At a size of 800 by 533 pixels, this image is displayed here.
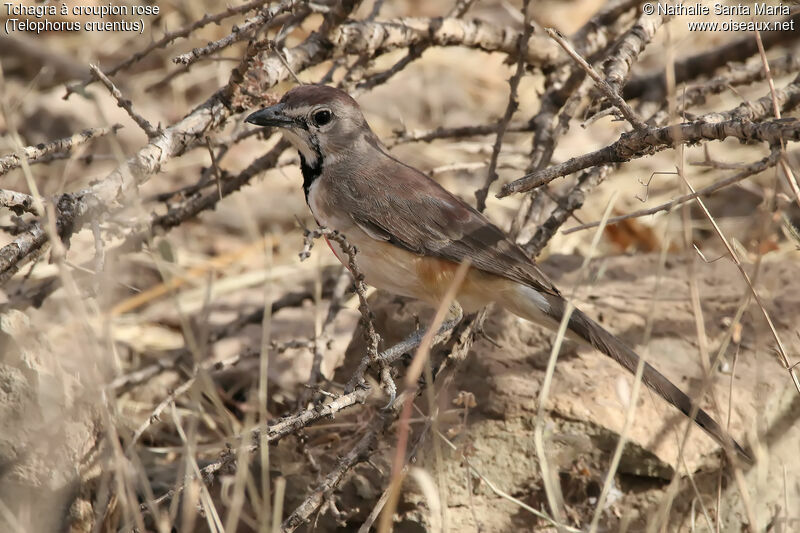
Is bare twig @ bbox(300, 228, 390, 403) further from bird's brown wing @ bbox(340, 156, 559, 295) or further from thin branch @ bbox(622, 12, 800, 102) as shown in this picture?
thin branch @ bbox(622, 12, 800, 102)

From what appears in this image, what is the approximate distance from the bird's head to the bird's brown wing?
0.70ft

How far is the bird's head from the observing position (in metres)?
4.02

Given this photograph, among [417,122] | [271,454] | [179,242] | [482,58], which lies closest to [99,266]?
[271,454]

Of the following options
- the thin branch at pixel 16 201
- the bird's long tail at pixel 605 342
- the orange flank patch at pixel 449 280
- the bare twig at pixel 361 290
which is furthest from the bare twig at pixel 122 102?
the bird's long tail at pixel 605 342

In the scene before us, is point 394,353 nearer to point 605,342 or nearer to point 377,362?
point 377,362

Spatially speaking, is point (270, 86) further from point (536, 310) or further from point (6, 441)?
point (6, 441)

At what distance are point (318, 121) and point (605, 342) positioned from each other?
1.72 meters

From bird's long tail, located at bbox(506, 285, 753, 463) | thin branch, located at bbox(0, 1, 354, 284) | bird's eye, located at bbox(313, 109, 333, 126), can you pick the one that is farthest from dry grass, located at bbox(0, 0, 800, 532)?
bird's eye, located at bbox(313, 109, 333, 126)

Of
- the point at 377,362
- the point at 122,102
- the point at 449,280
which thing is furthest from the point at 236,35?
the point at 449,280

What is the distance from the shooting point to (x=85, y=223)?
2.94m

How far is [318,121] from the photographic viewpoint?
4.17m

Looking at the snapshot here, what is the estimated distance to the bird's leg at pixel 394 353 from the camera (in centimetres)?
317

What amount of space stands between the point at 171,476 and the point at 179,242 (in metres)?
2.74

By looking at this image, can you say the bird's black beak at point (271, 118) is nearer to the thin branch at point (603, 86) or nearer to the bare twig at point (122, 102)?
the bare twig at point (122, 102)
